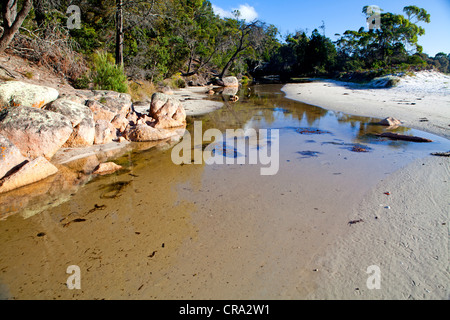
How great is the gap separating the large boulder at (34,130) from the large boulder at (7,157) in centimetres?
58

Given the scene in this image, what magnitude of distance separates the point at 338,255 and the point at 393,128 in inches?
314

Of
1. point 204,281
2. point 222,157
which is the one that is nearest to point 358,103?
point 222,157

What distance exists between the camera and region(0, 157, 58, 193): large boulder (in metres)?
4.22

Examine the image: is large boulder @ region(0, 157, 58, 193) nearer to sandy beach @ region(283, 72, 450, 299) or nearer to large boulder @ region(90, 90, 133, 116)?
large boulder @ region(90, 90, 133, 116)

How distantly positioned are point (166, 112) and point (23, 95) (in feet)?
13.7

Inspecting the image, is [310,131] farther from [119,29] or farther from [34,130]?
[119,29]

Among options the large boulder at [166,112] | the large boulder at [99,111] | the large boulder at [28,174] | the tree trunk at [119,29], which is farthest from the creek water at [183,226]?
the tree trunk at [119,29]

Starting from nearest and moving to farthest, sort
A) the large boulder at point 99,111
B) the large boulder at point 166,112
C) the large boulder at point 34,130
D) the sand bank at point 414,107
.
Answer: the large boulder at point 34,130 → the large boulder at point 99,111 → the sand bank at point 414,107 → the large boulder at point 166,112

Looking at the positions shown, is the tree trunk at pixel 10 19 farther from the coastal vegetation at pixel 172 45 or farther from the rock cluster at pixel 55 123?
the rock cluster at pixel 55 123

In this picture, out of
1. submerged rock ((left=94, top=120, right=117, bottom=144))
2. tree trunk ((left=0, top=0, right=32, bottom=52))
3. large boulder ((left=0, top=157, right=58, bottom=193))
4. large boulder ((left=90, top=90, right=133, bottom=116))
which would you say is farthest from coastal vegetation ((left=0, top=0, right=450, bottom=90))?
large boulder ((left=0, top=157, right=58, bottom=193))

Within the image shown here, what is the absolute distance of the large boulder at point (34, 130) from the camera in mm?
5031

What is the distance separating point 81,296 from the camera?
2.34 metres

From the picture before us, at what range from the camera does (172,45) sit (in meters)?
18.6

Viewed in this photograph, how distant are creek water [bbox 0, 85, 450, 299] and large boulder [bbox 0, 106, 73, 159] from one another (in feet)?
2.07
